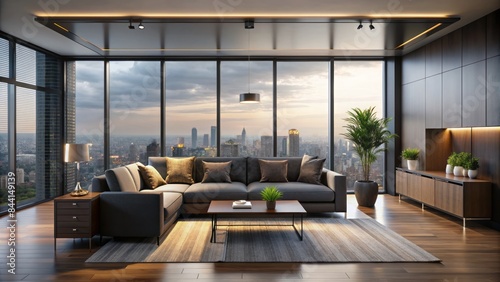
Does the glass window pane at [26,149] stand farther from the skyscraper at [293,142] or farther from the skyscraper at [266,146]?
the skyscraper at [293,142]

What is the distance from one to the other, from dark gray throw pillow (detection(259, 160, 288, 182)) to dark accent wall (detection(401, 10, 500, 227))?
8.06 feet

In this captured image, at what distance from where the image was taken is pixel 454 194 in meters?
5.15

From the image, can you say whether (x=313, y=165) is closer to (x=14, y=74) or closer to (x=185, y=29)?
(x=185, y=29)

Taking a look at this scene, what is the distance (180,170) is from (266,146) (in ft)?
6.61

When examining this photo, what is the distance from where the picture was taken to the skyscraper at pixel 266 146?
24.5ft

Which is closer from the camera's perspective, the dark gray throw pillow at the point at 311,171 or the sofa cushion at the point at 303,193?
the sofa cushion at the point at 303,193

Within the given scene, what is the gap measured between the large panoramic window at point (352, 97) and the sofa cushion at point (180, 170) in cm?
299

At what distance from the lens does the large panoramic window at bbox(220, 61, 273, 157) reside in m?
7.46

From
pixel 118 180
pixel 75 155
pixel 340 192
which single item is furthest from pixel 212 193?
pixel 75 155

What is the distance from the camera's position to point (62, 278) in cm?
325

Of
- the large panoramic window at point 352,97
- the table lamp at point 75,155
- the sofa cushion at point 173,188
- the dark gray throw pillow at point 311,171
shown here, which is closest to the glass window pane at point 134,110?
the sofa cushion at point 173,188

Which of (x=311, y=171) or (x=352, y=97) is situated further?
(x=352, y=97)

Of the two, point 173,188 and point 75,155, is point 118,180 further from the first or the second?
→ point 173,188

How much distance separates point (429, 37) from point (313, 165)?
274cm
